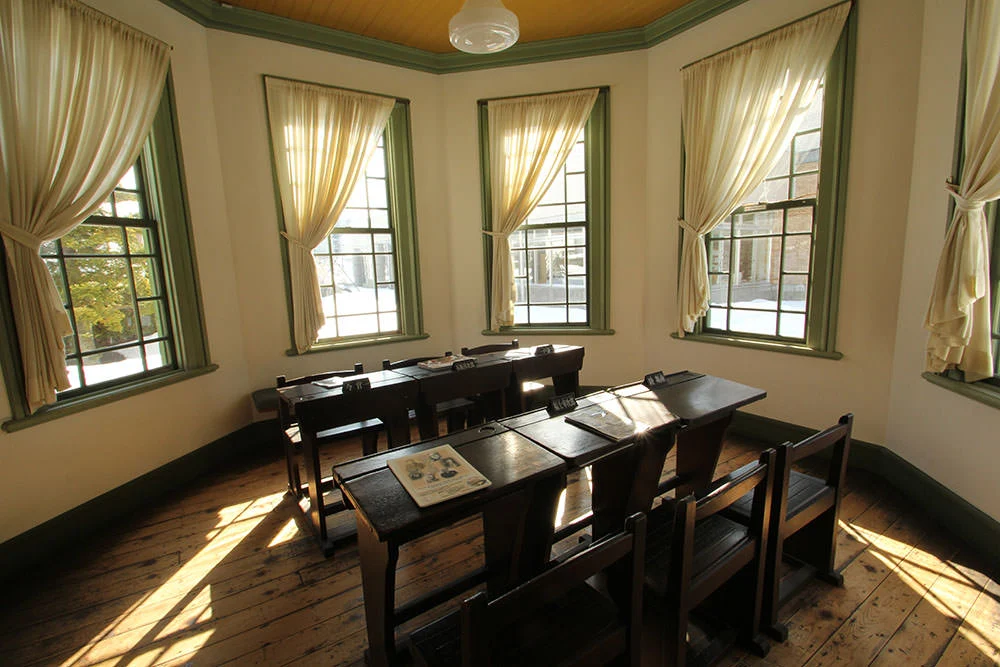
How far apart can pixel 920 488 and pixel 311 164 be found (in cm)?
465

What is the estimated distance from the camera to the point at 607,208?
13.6 feet

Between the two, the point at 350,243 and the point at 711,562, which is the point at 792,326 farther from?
the point at 350,243

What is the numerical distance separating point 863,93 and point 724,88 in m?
0.89

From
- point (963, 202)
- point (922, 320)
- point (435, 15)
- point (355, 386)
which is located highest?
point (435, 15)

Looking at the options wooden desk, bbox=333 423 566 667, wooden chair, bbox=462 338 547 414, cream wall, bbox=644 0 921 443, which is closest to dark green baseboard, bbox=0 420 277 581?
wooden chair, bbox=462 338 547 414

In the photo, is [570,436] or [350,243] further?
[350,243]

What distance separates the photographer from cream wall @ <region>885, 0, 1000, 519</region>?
2197mm

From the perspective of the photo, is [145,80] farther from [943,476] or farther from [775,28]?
[943,476]

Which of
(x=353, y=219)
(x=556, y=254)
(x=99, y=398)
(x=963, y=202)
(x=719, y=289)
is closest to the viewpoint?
(x=963, y=202)

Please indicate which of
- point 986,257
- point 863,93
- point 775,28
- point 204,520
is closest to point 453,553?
point 204,520

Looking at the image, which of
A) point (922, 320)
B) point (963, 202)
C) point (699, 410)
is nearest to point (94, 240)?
point (699, 410)

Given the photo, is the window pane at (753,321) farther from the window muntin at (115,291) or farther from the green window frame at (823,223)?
the window muntin at (115,291)

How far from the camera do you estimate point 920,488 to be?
2551mm

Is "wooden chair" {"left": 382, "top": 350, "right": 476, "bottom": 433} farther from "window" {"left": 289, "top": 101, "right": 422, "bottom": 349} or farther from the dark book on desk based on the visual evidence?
the dark book on desk
